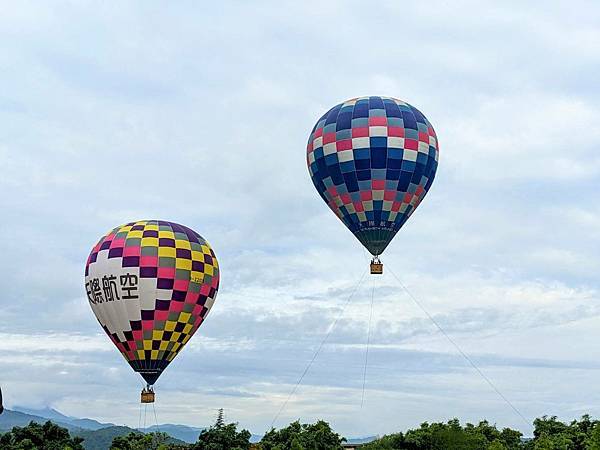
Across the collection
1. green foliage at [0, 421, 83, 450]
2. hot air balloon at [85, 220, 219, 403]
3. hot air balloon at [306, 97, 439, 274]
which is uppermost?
hot air balloon at [306, 97, 439, 274]

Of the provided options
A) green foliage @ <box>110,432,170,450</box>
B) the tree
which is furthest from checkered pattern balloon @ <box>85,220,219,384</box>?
green foliage @ <box>110,432,170,450</box>

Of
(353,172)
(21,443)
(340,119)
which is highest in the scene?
(340,119)

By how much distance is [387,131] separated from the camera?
44.8 m

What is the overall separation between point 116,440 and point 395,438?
79.4 ft

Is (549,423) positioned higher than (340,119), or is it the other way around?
(340,119)

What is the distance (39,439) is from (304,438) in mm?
21538

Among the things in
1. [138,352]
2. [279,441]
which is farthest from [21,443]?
[138,352]

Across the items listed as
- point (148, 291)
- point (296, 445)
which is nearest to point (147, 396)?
point (148, 291)

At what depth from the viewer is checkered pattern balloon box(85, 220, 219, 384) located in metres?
44.7

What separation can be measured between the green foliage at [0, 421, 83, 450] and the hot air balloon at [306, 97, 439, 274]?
33.4 meters

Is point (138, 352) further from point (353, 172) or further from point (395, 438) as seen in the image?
point (395, 438)

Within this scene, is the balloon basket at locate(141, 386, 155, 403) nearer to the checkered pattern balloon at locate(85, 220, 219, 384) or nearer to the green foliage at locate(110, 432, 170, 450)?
the checkered pattern balloon at locate(85, 220, 219, 384)

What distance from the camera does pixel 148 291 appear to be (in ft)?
146

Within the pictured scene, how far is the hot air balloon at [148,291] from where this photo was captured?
44.6 m
